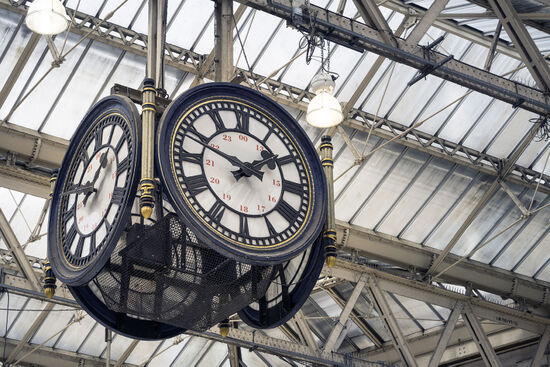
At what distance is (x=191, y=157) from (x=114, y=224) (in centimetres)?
83

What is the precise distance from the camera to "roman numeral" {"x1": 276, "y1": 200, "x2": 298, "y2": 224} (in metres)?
7.30

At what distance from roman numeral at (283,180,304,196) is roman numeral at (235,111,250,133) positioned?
550 millimetres

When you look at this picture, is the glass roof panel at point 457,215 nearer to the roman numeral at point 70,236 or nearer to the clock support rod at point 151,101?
the clock support rod at point 151,101

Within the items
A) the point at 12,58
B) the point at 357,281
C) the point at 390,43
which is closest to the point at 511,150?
the point at 357,281

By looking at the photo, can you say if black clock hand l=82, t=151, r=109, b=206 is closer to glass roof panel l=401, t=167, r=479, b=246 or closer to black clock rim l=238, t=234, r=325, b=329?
black clock rim l=238, t=234, r=325, b=329

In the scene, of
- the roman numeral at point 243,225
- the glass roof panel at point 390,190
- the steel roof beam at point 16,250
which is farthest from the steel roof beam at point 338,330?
the roman numeral at point 243,225

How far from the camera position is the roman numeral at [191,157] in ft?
23.2

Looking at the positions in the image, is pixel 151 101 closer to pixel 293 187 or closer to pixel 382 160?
pixel 293 187

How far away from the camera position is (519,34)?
1409cm

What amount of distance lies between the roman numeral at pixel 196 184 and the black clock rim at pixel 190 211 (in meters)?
0.13

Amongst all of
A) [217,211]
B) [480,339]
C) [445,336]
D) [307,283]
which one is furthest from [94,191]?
[480,339]

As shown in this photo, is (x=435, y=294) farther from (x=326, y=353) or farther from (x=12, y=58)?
(x=12, y=58)

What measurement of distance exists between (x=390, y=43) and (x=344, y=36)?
2.64ft

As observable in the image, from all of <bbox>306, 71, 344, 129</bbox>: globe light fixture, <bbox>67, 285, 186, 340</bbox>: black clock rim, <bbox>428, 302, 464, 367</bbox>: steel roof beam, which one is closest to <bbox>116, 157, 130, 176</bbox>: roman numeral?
<bbox>67, 285, 186, 340</bbox>: black clock rim
